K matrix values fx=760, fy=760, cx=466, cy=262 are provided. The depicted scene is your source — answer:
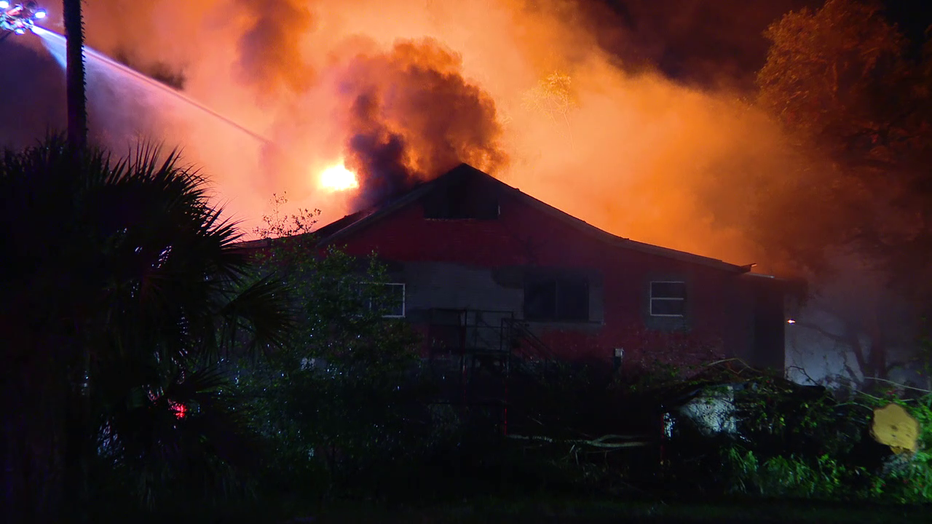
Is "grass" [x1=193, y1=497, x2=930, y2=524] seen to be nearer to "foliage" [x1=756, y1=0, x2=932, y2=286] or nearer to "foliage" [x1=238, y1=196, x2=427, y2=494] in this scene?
"foliage" [x1=238, y1=196, x2=427, y2=494]

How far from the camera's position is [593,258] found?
2231 centimetres

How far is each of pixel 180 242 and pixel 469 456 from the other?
15.7 ft

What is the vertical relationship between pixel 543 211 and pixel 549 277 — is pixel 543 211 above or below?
above

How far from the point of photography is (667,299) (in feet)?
73.0

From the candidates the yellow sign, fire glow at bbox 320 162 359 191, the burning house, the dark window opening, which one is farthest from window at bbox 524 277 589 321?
the yellow sign

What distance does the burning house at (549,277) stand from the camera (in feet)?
71.6

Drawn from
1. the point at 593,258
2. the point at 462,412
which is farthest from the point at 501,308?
the point at 462,412

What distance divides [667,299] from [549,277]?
11.6ft

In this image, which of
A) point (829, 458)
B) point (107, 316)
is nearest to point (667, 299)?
point (829, 458)

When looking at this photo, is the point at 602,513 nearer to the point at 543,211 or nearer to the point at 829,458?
the point at 829,458

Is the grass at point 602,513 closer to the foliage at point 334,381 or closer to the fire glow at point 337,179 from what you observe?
the foliage at point 334,381

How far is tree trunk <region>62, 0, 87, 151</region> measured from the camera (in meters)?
8.11

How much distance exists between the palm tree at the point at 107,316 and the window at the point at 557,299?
15.6m

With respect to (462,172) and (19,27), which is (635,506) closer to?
(19,27)
